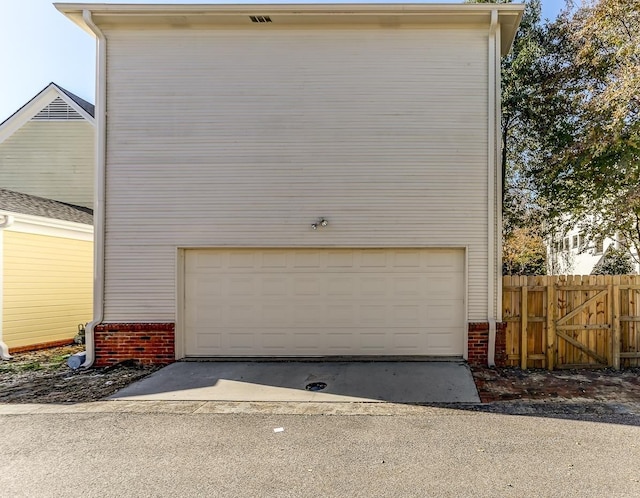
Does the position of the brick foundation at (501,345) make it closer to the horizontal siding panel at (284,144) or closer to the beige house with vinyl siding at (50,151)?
the horizontal siding panel at (284,144)

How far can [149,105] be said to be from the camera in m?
7.26

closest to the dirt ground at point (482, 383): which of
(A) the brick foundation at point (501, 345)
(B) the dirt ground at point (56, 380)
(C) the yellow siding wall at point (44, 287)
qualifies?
(B) the dirt ground at point (56, 380)

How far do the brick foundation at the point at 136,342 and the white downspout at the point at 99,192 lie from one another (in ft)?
0.52

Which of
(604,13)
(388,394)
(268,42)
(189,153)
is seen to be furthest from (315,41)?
(388,394)

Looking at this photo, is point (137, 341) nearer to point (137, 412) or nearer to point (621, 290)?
point (137, 412)

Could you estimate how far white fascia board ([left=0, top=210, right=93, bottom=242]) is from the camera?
26.8 feet

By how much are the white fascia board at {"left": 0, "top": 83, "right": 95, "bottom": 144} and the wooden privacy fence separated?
12.2 metres

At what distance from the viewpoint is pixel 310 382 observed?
5.95 m

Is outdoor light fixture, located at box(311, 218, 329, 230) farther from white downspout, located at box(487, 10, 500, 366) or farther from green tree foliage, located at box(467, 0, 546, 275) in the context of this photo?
green tree foliage, located at box(467, 0, 546, 275)

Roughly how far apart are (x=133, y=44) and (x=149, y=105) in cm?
123

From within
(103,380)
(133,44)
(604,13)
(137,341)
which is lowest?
(103,380)

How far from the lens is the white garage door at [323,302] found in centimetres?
705

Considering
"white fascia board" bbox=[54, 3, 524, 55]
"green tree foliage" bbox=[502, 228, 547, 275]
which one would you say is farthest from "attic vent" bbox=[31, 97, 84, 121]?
"green tree foliage" bbox=[502, 228, 547, 275]

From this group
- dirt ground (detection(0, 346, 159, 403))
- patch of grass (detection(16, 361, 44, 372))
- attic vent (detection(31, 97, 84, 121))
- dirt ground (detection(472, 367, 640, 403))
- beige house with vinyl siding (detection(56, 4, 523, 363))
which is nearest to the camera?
dirt ground (detection(472, 367, 640, 403))
